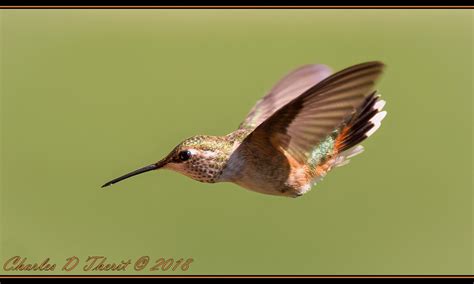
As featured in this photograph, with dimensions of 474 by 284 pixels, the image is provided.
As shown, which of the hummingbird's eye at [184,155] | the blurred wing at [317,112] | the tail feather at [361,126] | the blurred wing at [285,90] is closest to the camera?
the blurred wing at [317,112]

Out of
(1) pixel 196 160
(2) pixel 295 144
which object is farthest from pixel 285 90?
(1) pixel 196 160

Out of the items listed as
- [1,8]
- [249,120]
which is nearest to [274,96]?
[249,120]

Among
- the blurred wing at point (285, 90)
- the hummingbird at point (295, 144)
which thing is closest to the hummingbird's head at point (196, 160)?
the hummingbird at point (295, 144)

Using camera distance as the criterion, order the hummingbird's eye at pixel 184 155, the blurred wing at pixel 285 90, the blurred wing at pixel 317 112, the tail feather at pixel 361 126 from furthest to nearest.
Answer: the blurred wing at pixel 285 90
the tail feather at pixel 361 126
the hummingbird's eye at pixel 184 155
the blurred wing at pixel 317 112

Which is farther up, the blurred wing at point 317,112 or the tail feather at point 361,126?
the blurred wing at point 317,112

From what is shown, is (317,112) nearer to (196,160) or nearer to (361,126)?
(196,160)

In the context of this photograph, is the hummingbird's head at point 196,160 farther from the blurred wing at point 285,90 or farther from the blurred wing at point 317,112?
the blurred wing at point 285,90

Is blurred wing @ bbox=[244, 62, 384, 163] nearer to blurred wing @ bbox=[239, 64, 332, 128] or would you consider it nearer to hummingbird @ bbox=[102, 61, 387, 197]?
hummingbird @ bbox=[102, 61, 387, 197]
